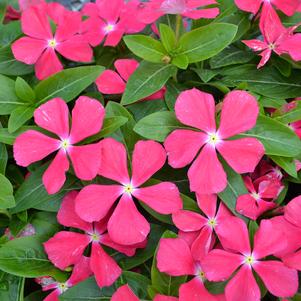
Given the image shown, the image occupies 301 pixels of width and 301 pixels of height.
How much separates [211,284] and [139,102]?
36 centimetres

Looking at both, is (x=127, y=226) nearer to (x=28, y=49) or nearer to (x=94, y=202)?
(x=94, y=202)

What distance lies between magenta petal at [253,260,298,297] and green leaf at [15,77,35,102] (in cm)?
51

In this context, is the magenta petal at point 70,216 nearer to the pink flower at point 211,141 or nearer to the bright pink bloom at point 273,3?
the pink flower at point 211,141

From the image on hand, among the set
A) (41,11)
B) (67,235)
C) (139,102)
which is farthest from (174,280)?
(41,11)

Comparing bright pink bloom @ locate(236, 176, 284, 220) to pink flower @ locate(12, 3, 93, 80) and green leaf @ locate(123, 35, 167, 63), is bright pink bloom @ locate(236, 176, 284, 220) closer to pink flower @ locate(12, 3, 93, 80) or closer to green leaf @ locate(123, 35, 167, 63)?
green leaf @ locate(123, 35, 167, 63)

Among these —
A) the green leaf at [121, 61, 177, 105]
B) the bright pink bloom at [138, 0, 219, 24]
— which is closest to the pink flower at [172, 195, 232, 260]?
the green leaf at [121, 61, 177, 105]

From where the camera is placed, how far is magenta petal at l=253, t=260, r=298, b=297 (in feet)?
2.36

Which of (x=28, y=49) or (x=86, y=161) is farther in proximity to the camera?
(x=28, y=49)

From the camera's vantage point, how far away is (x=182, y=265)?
0.76m

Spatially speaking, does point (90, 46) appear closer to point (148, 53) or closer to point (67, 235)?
point (148, 53)

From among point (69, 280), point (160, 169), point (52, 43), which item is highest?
point (52, 43)

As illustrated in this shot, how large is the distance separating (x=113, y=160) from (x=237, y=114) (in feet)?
0.69

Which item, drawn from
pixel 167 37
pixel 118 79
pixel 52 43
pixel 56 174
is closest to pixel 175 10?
pixel 167 37

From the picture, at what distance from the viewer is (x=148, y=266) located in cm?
86
